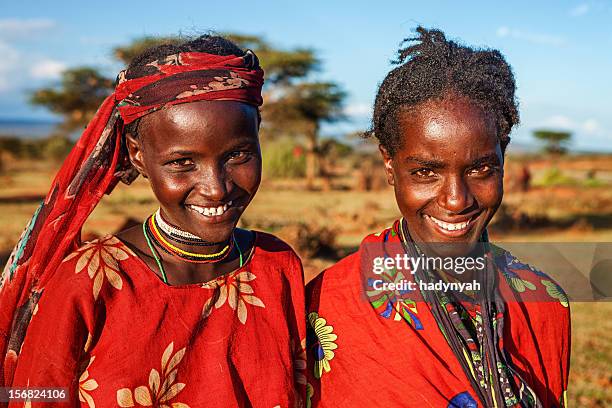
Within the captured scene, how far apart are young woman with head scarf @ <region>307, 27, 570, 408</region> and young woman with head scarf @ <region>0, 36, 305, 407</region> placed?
7.8 inches

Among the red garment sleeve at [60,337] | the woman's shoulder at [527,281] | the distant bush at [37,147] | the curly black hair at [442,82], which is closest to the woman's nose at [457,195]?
the curly black hair at [442,82]

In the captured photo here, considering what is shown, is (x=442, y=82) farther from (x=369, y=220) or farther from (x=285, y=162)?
(x=285, y=162)

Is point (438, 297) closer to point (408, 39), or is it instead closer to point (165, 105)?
point (408, 39)

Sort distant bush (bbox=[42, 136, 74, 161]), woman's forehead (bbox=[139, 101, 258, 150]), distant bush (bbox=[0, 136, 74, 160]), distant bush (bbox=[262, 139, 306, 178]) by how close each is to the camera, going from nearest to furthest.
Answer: woman's forehead (bbox=[139, 101, 258, 150]), distant bush (bbox=[262, 139, 306, 178]), distant bush (bbox=[42, 136, 74, 161]), distant bush (bbox=[0, 136, 74, 160])

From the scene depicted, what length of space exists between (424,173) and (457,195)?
0.12 meters

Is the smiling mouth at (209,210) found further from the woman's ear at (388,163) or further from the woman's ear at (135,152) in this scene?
the woman's ear at (388,163)

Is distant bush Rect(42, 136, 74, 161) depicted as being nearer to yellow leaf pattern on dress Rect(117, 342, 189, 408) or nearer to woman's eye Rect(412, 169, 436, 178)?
yellow leaf pattern on dress Rect(117, 342, 189, 408)

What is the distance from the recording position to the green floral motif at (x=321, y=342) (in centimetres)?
188

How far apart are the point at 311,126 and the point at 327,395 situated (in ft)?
70.0

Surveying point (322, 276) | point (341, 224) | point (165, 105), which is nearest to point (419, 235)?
point (322, 276)

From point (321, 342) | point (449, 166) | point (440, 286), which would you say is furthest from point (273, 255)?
point (449, 166)

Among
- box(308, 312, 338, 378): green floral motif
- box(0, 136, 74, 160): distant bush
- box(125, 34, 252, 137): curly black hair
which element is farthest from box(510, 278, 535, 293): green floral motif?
box(0, 136, 74, 160): distant bush

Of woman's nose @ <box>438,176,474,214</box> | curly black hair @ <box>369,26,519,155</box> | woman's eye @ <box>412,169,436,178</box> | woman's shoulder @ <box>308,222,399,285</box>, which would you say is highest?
curly black hair @ <box>369,26,519,155</box>

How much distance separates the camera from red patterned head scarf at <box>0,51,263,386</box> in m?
1.66
